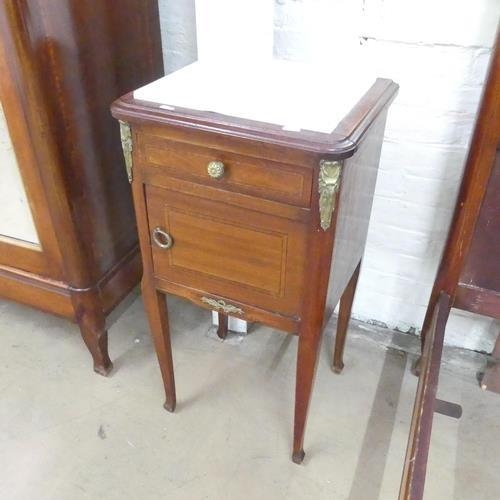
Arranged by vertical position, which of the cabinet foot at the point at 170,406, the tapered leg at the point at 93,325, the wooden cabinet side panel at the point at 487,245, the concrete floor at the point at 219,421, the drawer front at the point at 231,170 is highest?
the drawer front at the point at 231,170

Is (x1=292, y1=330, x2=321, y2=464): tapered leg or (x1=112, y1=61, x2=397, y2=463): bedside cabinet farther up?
(x1=112, y1=61, x2=397, y2=463): bedside cabinet

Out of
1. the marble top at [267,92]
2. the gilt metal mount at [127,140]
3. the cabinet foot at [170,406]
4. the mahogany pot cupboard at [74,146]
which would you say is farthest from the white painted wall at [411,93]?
the cabinet foot at [170,406]

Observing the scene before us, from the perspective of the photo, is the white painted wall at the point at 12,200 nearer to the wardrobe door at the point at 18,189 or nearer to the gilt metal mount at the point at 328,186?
the wardrobe door at the point at 18,189

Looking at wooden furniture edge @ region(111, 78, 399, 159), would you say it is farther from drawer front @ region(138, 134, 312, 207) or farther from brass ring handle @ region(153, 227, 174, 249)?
brass ring handle @ region(153, 227, 174, 249)

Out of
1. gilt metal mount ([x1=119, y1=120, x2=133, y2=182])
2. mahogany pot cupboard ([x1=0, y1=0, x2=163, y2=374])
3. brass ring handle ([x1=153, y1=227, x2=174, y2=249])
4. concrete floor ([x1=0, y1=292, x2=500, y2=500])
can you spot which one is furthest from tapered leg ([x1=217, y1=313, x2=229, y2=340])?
gilt metal mount ([x1=119, y1=120, x2=133, y2=182])

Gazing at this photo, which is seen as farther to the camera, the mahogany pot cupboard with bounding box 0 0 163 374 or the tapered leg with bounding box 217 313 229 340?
the tapered leg with bounding box 217 313 229 340

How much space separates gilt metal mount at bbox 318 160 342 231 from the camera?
767 millimetres

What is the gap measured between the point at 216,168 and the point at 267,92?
7.2 inches

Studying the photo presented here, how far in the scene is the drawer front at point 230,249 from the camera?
0.88m

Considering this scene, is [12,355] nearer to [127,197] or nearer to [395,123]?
[127,197]

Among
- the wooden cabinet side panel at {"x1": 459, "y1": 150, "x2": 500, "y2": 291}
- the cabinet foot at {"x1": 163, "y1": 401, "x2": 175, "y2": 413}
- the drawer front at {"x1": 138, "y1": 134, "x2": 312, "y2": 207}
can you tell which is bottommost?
the cabinet foot at {"x1": 163, "y1": 401, "x2": 175, "y2": 413}

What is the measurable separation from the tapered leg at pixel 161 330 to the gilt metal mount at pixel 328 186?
43cm

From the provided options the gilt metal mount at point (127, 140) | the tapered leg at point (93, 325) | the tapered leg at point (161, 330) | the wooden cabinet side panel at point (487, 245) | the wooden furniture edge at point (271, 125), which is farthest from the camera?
the tapered leg at point (93, 325)

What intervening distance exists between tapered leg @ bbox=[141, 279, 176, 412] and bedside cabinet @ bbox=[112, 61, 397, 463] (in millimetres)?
33
